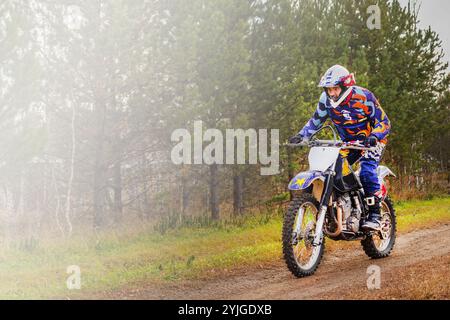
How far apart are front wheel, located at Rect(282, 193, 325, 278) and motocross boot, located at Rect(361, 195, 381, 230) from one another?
892mm

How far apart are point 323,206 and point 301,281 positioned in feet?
3.00

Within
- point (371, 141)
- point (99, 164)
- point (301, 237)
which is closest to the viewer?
point (301, 237)

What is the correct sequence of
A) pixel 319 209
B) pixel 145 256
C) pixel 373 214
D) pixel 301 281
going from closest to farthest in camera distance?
pixel 301 281 < pixel 319 209 < pixel 373 214 < pixel 145 256

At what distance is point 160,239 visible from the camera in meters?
10.9

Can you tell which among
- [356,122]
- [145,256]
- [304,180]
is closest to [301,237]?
[304,180]

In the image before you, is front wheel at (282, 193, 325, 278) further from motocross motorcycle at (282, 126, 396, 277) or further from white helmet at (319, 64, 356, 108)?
white helmet at (319, 64, 356, 108)

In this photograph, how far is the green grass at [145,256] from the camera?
7.14m

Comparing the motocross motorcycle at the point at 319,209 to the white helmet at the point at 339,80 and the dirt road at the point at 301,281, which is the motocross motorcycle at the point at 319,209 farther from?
the white helmet at the point at 339,80

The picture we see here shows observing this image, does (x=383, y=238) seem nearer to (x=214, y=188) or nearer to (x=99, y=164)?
(x=214, y=188)

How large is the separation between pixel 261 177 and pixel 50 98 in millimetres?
7155

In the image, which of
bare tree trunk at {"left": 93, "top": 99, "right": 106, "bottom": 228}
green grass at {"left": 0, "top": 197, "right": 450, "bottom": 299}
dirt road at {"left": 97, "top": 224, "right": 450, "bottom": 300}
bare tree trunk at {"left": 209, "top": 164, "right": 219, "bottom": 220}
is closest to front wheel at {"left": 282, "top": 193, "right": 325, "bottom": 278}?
dirt road at {"left": 97, "top": 224, "right": 450, "bottom": 300}

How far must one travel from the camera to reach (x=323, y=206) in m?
6.31

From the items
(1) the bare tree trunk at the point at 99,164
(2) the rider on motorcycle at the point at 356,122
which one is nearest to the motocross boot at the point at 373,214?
(2) the rider on motorcycle at the point at 356,122

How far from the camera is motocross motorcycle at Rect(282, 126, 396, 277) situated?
614 cm
